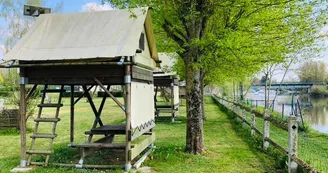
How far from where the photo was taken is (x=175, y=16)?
7.95 m

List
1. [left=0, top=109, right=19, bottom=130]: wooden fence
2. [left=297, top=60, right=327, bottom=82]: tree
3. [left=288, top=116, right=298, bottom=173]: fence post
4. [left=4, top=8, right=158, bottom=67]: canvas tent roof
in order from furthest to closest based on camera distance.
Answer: [left=297, top=60, right=327, bottom=82]: tree → [left=0, top=109, right=19, bottom=130]: wooden fence → [left=4, top=8, right=158, bottom=67]: canvas tent roof → [left=288, top=116, right=298, bottom=173]: fence post

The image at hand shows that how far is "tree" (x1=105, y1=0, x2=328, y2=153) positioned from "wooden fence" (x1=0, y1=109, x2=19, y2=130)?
7.78 m

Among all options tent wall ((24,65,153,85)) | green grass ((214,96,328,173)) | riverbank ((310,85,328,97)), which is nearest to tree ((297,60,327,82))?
riverbank ((310,85,328,97))

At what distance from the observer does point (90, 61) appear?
22.2ft

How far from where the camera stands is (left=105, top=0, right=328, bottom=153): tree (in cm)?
730

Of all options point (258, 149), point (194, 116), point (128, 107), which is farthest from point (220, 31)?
point (258, 149)

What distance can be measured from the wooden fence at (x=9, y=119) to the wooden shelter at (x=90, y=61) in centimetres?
648

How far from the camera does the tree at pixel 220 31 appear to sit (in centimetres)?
730

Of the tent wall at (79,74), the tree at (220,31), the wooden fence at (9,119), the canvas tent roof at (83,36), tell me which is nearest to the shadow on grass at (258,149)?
the tree at (220,31)

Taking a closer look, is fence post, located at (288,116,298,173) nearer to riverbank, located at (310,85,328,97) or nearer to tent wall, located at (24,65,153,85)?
tent wall, located at (24,65,153,85)

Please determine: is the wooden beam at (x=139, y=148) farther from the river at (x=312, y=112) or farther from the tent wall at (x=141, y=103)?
the river at (x=312, y=112)

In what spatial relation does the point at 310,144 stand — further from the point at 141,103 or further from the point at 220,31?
the point at 141,103

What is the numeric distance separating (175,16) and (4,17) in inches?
439

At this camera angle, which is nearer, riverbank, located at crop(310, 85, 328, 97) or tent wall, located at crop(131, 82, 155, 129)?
tent wall, located at crop(131, 82, 155, 129)
